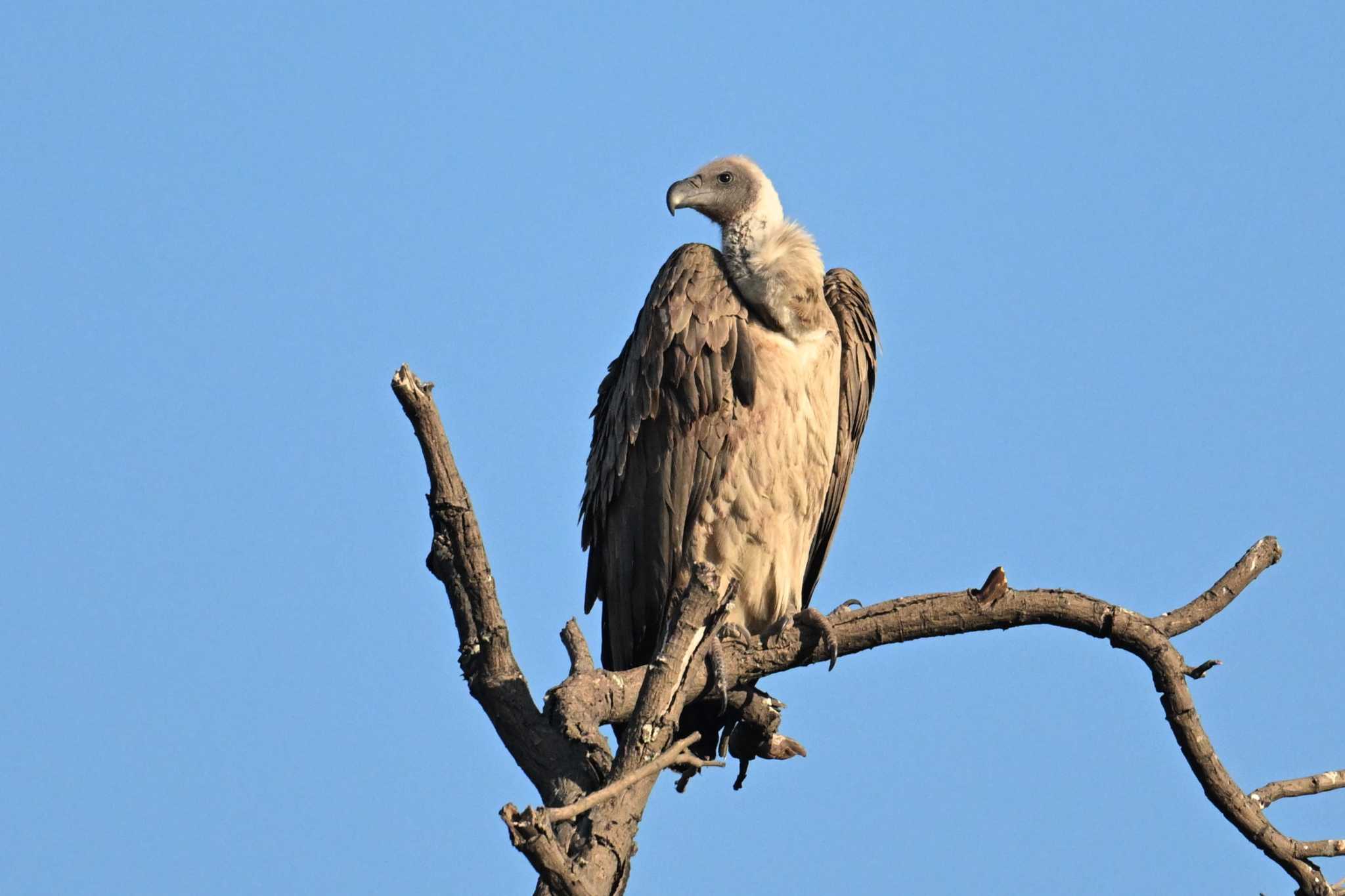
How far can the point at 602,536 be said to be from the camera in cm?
736

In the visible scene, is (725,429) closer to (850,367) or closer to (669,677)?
(850,367)

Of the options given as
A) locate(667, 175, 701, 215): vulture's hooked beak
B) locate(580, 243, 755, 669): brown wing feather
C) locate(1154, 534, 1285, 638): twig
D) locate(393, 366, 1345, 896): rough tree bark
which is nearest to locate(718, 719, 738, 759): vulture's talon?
locate(393, 366, 1345, 896): rough tree bark

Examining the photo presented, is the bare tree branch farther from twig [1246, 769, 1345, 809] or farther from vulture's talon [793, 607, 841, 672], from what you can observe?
twig [1246, 769, 1345, 809]

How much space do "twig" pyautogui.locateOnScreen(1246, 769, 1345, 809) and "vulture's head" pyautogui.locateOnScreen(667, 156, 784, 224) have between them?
343 cm

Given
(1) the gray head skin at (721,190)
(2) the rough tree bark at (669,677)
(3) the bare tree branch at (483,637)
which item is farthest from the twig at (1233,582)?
(1) the gray head skin at (721,190)

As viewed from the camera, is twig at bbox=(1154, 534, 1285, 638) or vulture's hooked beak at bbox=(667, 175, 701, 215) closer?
twig at bbox=(1154, 534, 1285, 638)

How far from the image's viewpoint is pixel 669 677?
463 centimetres

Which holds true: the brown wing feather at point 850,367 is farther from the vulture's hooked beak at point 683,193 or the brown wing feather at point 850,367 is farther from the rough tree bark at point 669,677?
the rough tree bark at point 669,677

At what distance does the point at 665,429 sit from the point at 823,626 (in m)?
1.39

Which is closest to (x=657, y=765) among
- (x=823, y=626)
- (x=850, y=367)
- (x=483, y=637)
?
(x=483, y=637)

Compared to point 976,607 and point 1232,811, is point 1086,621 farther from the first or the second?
point 1232,811

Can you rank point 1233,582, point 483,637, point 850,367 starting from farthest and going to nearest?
point 850,367
point 1233,582
point 483,637

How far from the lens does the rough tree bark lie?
4648mm

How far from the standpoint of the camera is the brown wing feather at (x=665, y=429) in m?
6.91
